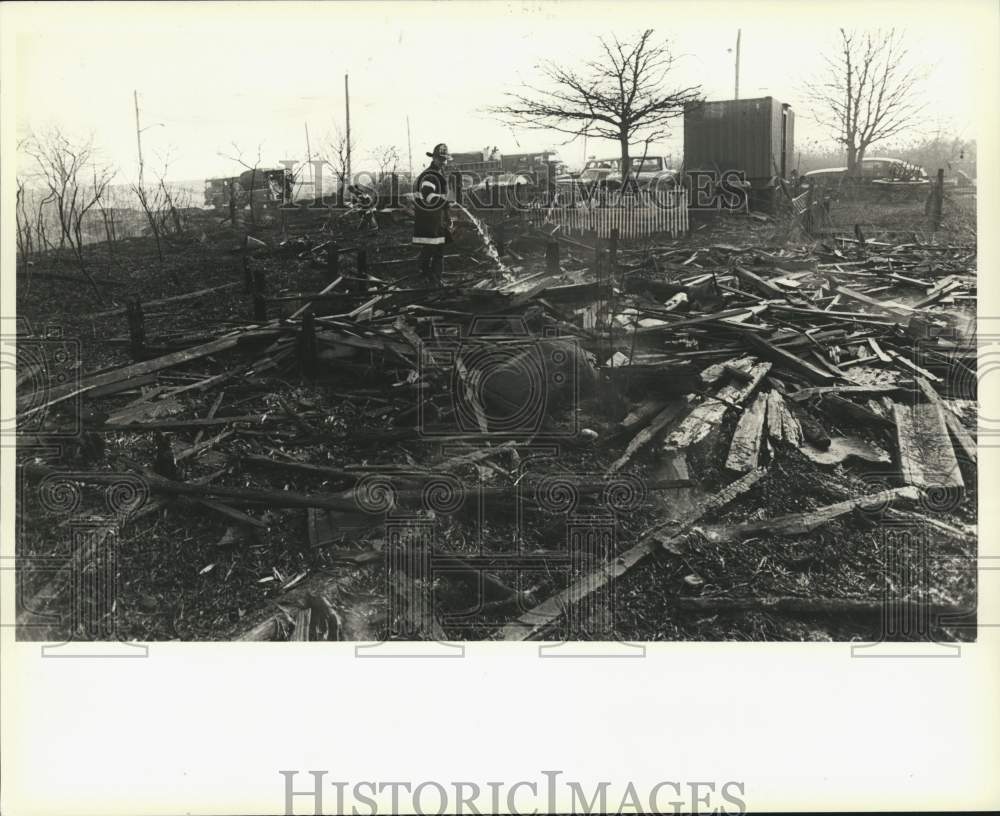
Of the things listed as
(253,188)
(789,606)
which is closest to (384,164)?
(253,188)

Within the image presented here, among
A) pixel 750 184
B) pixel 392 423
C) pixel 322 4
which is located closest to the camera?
pixel 322 4

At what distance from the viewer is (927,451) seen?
297cm

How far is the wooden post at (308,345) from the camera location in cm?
330

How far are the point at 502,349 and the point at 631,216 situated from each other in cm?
116

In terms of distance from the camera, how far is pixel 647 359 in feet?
10.8

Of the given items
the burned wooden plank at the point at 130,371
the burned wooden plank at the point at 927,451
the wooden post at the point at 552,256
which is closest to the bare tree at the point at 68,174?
the burned wooden plank at the point at 130,371

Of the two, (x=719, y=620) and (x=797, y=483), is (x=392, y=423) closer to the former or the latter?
(x=719, y=620)

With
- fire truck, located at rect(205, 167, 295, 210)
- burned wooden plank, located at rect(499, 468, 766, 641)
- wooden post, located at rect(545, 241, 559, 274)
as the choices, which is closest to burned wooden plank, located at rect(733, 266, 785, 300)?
wooden post, located at rect(545, 241, 559, 274)

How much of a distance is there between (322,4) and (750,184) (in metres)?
2.56

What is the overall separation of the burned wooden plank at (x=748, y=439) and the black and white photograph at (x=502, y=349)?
16 mm

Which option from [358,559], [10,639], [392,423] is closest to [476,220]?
[392,423]

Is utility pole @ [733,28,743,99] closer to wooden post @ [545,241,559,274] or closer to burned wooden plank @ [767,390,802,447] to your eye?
wooden post @ [545,241,559,274]

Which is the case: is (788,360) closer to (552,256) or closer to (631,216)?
(631,216)

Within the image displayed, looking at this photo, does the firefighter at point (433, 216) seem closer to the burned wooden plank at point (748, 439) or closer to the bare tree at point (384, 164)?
the bare tree at point (384, 164)
